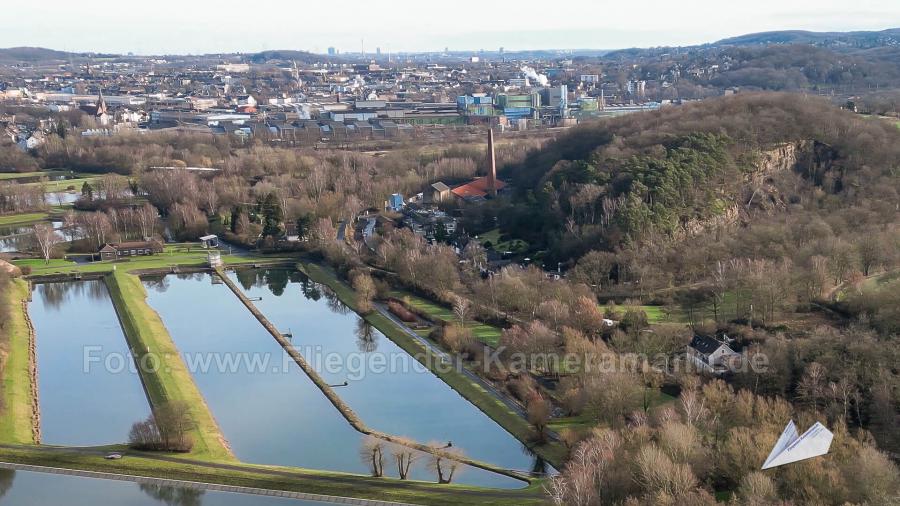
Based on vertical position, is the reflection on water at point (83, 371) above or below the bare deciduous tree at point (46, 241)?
below

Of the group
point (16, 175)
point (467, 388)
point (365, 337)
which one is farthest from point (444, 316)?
point (16, 175)

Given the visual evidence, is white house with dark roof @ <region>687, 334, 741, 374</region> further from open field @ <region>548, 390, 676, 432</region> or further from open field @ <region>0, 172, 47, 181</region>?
open field @ <region>0, 172, 47, 181</region>

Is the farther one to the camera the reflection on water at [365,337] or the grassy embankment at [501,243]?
the grassy embankment at [501,243]

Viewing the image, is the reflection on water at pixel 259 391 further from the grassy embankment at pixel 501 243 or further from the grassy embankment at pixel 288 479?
the grassy embankment at pixel 501 243

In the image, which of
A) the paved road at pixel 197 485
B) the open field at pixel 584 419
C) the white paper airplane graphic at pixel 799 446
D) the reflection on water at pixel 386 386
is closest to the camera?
the white paper airplane graphic at pixel 799 446

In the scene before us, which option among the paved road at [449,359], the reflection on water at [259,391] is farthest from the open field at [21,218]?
the paved road at [449,359]

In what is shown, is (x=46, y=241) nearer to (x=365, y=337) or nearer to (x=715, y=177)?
(x=365, y=337)

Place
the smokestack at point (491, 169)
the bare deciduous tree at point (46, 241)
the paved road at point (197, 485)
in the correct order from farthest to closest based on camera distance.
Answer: the smokestack at point (491, 169) → the bare deciduous tree at point (46, 241) → the paved road at point (197, 485)
